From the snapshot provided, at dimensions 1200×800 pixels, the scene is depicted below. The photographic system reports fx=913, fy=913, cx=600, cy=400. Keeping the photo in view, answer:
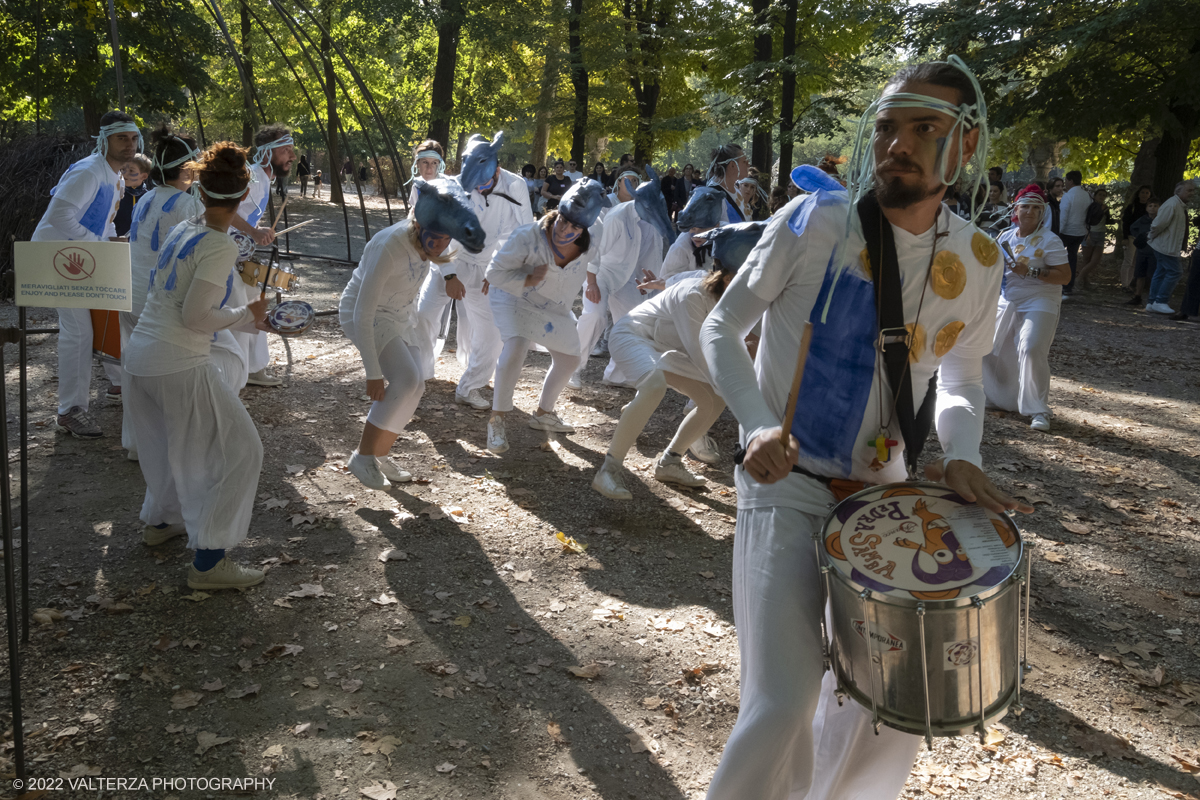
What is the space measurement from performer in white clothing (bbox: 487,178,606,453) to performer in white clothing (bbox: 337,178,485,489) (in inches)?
47.7

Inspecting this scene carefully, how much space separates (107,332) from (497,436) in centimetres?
290

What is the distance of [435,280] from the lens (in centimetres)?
875

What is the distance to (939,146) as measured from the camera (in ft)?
8.10

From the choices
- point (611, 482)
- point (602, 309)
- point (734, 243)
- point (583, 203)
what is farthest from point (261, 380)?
point (734, 243)

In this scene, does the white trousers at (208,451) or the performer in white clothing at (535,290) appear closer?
the white trousers at (208,451)

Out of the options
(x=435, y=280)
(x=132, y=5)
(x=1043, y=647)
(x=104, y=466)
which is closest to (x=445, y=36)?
(x=132, y=5)

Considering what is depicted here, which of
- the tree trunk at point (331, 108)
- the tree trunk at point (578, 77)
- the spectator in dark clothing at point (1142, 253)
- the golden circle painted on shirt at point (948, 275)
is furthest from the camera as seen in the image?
the tree trunk at point (578, 77)

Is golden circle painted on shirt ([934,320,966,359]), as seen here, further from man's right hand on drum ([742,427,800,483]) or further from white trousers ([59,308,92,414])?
white trousers ([59,308,92,414])

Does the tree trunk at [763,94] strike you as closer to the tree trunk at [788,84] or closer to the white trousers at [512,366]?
the tree trunk at [788,84]

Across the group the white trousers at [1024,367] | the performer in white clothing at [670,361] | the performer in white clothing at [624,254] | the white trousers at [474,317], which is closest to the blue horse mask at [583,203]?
the performer in white clothing at [670,361]

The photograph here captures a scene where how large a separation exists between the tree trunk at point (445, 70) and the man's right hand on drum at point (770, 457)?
19136mm

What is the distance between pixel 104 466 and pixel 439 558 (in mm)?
2779

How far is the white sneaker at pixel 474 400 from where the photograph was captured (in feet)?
28.1

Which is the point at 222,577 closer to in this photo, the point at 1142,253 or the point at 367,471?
the point at 367,471
